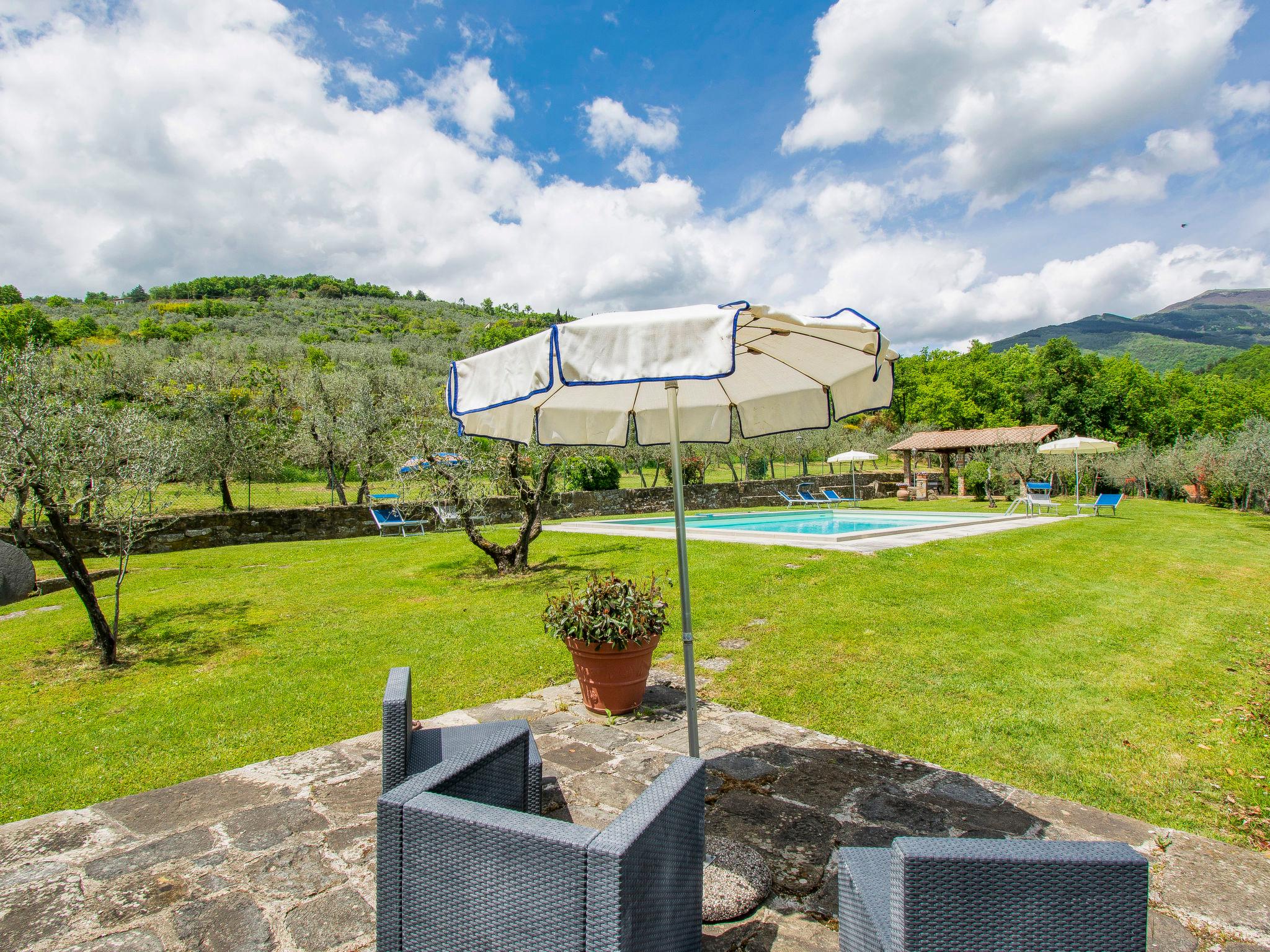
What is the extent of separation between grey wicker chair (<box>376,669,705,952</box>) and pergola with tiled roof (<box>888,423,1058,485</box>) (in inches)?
1031

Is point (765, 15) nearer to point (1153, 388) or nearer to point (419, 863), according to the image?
point (419, 863)

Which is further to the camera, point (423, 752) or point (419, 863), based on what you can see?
point (423, 752)

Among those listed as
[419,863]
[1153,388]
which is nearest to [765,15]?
[419,863]

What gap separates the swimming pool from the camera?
11.8m

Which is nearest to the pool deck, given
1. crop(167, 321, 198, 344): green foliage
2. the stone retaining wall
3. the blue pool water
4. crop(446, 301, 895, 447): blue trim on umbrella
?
the blue pool water

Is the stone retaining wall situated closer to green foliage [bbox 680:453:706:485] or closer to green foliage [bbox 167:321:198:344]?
green foliage [bbox 680:453:706:485]

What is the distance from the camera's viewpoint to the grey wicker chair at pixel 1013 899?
1195 mm

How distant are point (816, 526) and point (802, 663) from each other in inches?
490

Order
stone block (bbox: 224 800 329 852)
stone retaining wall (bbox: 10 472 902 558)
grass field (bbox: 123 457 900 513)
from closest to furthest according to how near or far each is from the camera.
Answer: stone block (bbox: 224 800 329 852) < stone retaining wall (bbox: 10 472 902 558) < grass field (bbox: 123 457 900 513)

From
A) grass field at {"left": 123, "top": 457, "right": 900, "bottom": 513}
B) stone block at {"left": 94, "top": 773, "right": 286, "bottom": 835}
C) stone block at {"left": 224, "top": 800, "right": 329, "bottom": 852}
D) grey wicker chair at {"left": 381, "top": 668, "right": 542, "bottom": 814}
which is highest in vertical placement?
grass field at {"left": 123, "top": 457, "right": 900, "bottom": 513}

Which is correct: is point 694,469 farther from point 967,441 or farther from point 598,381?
point 598,381

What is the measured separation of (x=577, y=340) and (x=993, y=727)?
3.62 m

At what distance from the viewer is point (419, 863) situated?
61.1 inches

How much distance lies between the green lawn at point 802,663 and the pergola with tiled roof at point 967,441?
14.3m
